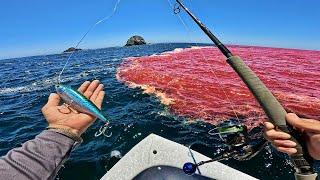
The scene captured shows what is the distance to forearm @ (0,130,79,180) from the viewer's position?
73.3 inches

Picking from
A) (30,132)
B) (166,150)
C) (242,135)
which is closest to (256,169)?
(166,150)

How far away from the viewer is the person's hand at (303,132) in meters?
2.59

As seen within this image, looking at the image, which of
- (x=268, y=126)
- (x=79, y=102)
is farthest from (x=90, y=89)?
(x=268, y=126)

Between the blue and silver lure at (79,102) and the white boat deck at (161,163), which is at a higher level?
the blue and silver lure at (79,102)

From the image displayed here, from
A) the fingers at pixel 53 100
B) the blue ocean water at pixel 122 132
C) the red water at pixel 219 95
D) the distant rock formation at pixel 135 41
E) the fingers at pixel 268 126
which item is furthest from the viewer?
the distant rock formation at pixel 135 41

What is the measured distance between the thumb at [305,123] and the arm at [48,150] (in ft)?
5.53

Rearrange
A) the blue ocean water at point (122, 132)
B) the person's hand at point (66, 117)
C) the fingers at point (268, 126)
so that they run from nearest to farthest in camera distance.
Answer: the person's hand at point (66, 117) < the fingers at point (268, 126) < the blue ocean water at point (122, 132)

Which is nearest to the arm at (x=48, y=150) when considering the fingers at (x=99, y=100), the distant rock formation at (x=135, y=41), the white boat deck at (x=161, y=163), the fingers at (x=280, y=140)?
the fingers at (x=99, y=100)

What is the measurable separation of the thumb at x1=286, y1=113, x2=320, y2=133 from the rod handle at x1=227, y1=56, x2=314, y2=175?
94 mm

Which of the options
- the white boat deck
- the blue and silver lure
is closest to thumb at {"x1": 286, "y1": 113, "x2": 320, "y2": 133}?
the blue and silver lure

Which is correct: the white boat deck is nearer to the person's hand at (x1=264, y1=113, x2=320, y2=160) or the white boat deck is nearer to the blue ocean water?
the blue ocean water

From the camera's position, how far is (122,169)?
5777 millimetres

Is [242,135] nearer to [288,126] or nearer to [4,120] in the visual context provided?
[288,126]

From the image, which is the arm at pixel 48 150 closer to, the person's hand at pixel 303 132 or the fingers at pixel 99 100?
the fingers at pixel 99 100
